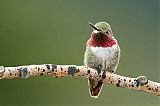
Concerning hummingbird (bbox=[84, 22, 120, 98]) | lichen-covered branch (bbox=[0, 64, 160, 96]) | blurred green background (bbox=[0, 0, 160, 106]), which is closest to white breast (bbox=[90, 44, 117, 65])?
hummingbird (bbox=[84, 22, 120, 98])

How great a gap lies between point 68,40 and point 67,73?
8.63 ft

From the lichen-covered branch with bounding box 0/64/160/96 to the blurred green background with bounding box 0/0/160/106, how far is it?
7.22 ft

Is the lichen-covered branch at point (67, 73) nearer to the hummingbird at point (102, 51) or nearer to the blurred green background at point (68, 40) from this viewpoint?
the hummingbird at point (102, 51)

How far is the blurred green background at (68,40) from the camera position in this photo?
4.47 metres

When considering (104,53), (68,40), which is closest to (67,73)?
(104,53)

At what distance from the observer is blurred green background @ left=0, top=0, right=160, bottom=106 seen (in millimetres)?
4469

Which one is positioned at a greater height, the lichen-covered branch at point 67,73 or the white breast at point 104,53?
the white breast at point 104,53

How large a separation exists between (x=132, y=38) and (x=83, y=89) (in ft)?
2.47

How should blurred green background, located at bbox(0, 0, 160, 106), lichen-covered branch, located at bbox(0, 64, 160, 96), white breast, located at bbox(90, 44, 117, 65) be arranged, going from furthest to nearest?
Result: blurred green background, located at bbox(0, 0, 160, 106) → white breast, located at bbox(90, 44, 117, 65) → lichen-covered branch, located at bbox(0, 64, 160, 96)

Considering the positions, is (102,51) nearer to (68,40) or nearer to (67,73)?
(67,73)

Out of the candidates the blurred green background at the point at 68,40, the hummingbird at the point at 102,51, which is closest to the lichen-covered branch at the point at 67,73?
the hummingbird at the point at 102,51

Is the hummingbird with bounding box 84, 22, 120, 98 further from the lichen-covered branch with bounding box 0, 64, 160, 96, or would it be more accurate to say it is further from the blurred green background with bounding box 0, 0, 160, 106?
the blurred green background with bounding box 0, 0, 160, 106

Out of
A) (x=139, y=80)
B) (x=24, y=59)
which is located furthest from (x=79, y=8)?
(x=139, y=80)

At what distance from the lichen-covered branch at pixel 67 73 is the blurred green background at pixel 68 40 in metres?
2.20
